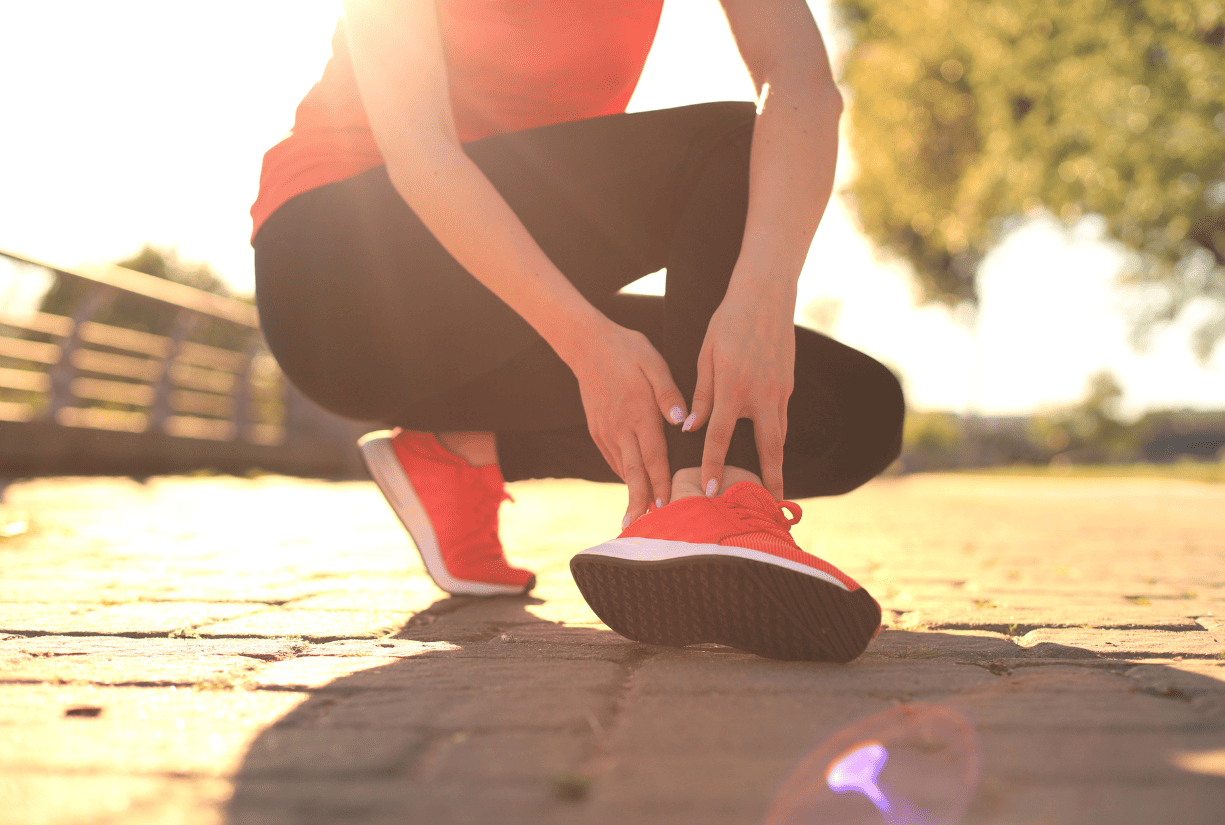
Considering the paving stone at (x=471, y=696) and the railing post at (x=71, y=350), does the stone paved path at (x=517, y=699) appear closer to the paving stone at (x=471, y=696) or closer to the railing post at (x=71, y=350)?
the paving stone at (x=471, y=696)

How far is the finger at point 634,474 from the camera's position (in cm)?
137

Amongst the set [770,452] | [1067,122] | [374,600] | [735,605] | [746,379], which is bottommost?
[374,600]

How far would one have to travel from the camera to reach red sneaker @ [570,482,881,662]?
1169mm

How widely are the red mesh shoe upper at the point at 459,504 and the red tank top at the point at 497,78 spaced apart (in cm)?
61

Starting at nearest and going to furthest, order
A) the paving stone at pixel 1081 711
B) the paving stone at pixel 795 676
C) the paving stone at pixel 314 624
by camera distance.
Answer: the paving stone at pixel 1081 711, the paving stone at pixel 795 676, the paving stone at pixel 314 624

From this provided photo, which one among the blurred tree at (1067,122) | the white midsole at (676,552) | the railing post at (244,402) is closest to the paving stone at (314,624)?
the white midsole at (676,552)

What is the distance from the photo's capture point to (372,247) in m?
1.80

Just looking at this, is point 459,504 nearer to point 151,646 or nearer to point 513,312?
point 513,312

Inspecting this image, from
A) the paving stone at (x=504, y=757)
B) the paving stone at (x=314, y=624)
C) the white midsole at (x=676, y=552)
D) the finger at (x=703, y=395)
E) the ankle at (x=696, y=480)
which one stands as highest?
the finger at (x=703, y=395)

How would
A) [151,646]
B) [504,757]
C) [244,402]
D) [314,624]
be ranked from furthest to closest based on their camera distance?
[244,402]
[314,624]
[151,646]
[504,757]

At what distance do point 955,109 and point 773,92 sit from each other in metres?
16.2

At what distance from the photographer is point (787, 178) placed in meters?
1.43

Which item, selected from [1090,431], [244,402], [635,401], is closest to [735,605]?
[635,401]

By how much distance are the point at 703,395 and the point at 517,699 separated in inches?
20.0
